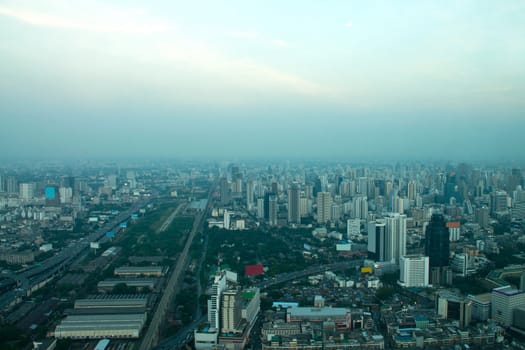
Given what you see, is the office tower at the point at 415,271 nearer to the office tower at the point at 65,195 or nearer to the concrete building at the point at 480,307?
the concrete building at the point at 480,307

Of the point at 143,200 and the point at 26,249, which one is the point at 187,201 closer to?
the point at 143,200

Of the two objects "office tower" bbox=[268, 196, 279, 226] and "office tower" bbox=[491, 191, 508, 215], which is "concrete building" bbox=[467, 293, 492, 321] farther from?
"office tower" bbox=[491, 191, 508, 215]

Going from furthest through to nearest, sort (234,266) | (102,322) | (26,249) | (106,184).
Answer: (106,184)
(26,249)
(234,266)
(102,322)

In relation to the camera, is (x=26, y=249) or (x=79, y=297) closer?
(x=79, y=297)

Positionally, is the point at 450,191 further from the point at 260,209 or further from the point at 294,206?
the point at 260,209

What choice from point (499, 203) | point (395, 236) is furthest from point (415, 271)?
point (499, 203)

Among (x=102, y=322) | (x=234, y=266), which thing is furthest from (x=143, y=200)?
(x=102, y=322)
